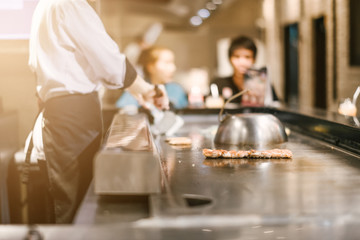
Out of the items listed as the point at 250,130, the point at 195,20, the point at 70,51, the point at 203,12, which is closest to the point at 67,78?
the point at 70,51

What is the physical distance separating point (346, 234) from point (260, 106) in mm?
2120

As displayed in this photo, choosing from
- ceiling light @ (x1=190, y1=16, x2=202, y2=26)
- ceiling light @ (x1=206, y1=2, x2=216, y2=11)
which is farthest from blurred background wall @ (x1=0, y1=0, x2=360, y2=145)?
ceiling light @ (x1=190, y1=16, x2=202, y2=26)

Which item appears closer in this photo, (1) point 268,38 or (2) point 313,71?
(2) point 313,71

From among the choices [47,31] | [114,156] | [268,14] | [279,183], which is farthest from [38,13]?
[268,14]

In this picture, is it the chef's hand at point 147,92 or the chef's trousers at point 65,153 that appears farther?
the chef's hand at point 147,92

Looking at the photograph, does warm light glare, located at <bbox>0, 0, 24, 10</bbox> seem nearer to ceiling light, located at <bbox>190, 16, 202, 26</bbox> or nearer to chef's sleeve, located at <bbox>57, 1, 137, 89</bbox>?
chef's sleeve, located at <bbox>57, 1, 137, 89</bbox>

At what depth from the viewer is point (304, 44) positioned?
635 cm

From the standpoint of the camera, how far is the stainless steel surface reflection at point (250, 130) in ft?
6.14

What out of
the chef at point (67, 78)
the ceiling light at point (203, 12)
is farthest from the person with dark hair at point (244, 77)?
the ceiling light at point (203, 12)

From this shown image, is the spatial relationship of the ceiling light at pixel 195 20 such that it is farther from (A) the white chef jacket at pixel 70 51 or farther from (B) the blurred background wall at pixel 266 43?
(A) the white chef jacket at pixel 70 51

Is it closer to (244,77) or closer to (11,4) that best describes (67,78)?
(11,4)

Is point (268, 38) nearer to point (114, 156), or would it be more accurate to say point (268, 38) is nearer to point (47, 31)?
point (47, 31)

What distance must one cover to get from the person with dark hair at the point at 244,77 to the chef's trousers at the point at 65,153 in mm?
1610

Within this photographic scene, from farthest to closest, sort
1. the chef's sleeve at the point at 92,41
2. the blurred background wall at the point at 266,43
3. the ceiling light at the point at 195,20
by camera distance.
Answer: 1. the ceiling light at the point at 195,20
2. the blurred background wall at the point at 266,43
3. the chef's sleeve at the point at 92,41
